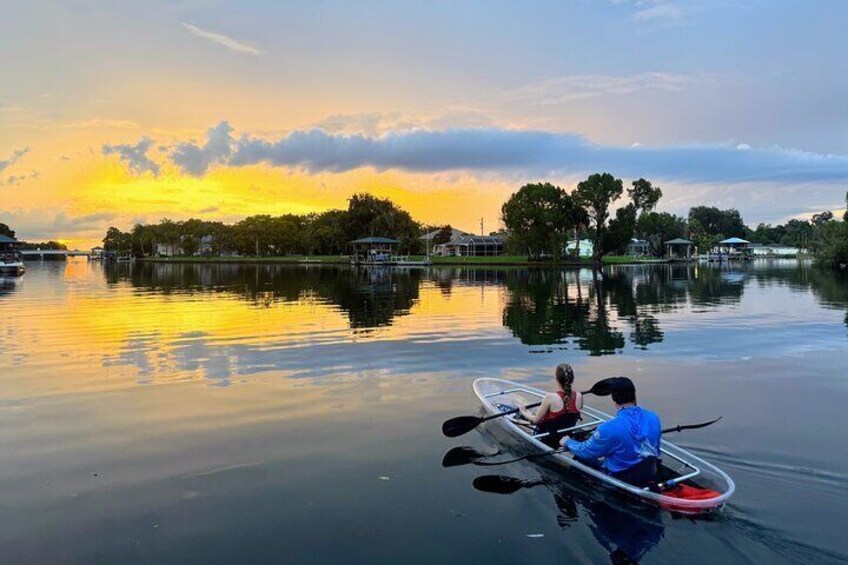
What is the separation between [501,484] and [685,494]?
2452 mm

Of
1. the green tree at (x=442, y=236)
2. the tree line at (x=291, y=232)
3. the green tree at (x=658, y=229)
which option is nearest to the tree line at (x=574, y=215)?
the green tree at (x=658, y=229)

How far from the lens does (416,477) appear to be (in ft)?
28.7

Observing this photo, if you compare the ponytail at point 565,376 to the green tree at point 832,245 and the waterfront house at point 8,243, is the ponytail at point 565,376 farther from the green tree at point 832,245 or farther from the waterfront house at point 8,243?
the waterfront house at point 8,243

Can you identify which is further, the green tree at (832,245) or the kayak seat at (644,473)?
the green tree at (832,245)

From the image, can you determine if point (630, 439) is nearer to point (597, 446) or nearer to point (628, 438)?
point (628, 438)

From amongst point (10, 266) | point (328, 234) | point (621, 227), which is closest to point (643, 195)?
point (621, 227)

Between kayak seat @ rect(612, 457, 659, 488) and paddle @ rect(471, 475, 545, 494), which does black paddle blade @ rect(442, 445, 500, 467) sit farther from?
kayak seat @ rect(612, 457, 659, 488)

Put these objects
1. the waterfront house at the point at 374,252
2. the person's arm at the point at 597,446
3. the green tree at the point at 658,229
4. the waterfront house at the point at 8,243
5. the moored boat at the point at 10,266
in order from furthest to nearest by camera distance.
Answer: the green tree at the point at 658,229 < the waterfront house at the point at 374,252 < the waterfront house at the point at 8,243 < the moored boat at the point at 10,266 < the person's arm at the point at 597,446

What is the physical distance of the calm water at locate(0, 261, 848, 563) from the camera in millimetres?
6785

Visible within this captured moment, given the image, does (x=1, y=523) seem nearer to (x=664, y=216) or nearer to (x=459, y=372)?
(x=459, y=372)

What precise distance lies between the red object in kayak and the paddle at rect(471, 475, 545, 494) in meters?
1.80

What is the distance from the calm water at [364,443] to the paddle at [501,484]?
6.1 inches

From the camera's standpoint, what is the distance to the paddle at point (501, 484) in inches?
328

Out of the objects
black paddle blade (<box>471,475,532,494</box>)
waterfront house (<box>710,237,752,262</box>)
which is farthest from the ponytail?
waterfront house (<box>710,237,752,262</box>)
